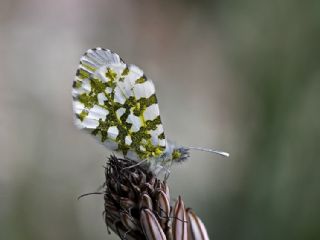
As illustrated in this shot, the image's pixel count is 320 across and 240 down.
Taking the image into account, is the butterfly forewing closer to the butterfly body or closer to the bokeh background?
the butterfly body

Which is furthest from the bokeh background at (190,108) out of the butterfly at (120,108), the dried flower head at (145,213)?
the dried flower head at (145,213)

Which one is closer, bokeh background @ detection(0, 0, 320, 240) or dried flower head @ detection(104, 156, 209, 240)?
dried flower head @ detection(104, 156, 209, 240)

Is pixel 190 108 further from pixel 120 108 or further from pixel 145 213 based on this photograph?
pixel 145 213

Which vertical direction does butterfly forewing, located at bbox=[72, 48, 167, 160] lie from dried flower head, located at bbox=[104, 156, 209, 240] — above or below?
above

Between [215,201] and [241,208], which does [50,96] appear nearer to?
[215,201]

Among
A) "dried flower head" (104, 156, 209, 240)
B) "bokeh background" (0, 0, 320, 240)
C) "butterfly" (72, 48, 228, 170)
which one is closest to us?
"dried flower head" (104, 156, 209, 240)

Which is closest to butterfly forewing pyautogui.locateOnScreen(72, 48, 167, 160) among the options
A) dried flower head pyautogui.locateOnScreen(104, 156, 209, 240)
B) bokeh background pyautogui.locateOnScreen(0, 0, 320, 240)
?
dried flower head pyautogui.locateOnScreen(104, 156, 209, 240)

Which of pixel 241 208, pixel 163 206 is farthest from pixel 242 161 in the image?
pixel 163 206

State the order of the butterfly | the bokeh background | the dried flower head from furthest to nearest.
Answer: the bokeh background → the butterfly → the dried flower head
